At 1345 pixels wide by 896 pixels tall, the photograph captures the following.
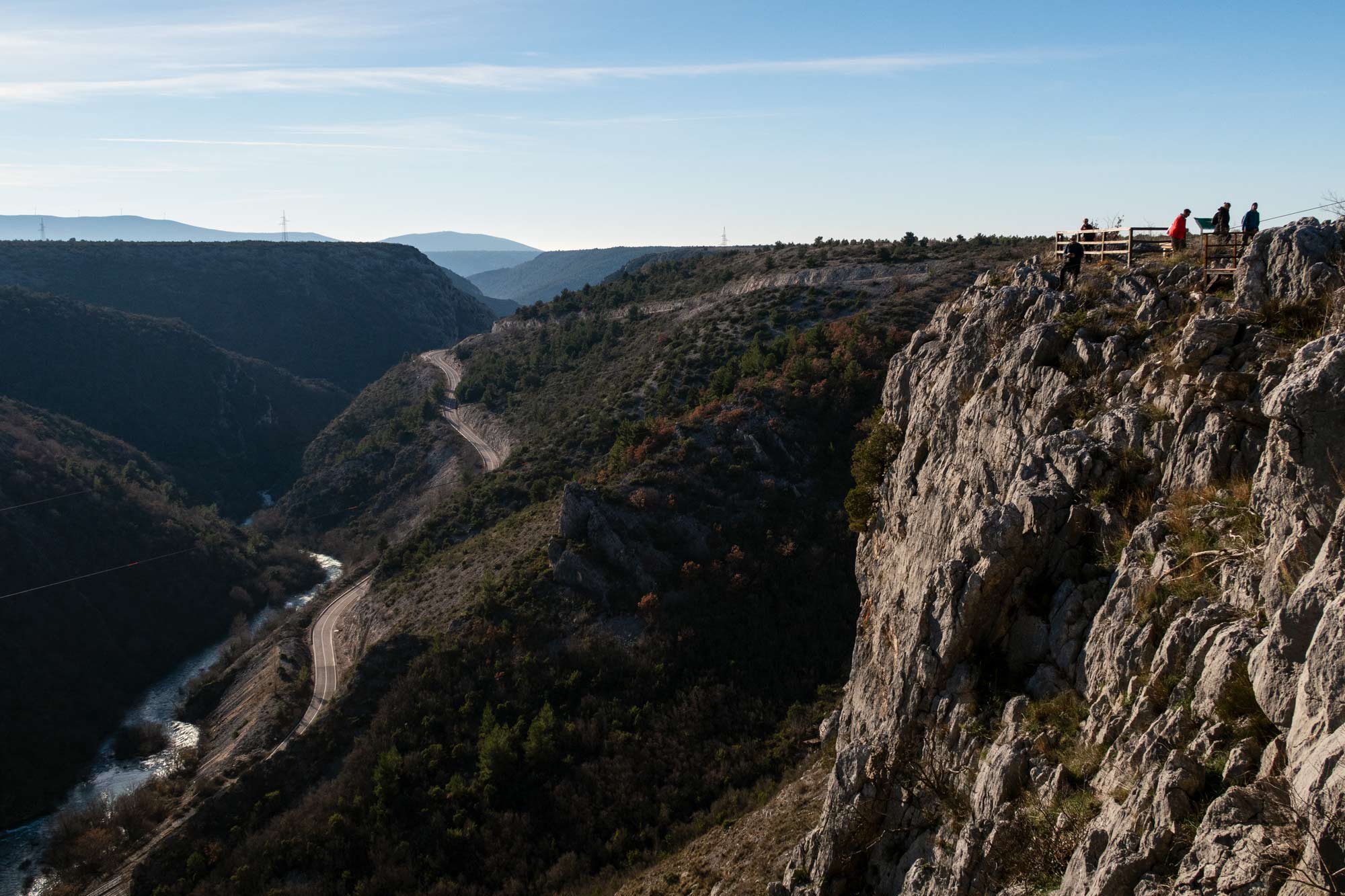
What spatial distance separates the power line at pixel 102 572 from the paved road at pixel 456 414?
86.3ft

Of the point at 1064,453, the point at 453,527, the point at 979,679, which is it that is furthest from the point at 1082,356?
the point at 453,527

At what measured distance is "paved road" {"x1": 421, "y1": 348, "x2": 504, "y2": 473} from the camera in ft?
260

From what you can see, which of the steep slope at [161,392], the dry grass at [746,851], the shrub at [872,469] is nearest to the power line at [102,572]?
the steep slope at [161,392]

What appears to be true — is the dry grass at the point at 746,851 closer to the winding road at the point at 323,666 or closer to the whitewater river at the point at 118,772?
the winding road at the point at 323,666

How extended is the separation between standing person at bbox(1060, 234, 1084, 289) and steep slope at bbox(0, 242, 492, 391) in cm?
14419

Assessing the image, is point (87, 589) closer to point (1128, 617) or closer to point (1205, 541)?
point (1128, 617)

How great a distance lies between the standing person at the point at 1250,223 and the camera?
16047mm

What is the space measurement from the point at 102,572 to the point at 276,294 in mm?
109368

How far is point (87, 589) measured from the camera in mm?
65562

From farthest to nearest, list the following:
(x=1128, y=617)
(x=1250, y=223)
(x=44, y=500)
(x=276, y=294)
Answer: (x=276, y=294), (x=44, y=500), (x=1250, y=223), (x=1128, y=617)

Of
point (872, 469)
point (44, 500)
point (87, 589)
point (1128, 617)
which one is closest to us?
point (1128, 617)

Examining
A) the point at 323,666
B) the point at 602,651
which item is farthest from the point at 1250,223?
the point at 323,666

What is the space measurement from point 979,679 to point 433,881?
26.6m

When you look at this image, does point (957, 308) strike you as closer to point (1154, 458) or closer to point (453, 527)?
point (1154, 458)
